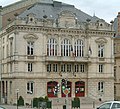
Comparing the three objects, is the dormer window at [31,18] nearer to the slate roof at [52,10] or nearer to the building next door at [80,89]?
the slate roof at [52,10]

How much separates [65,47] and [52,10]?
26.8 feet

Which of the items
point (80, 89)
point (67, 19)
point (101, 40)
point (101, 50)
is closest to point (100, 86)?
point (80, 89)

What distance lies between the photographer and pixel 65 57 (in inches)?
3022

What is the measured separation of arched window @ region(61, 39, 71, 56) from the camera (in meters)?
77.4

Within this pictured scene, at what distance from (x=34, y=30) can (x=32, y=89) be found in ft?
34.2

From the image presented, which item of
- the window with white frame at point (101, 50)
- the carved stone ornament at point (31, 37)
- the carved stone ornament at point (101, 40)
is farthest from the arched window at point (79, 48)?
the carved stone ornament at point (31, 37)

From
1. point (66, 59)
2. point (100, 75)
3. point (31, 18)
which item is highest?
point (31, 18)

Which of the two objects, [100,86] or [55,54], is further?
[100,86]

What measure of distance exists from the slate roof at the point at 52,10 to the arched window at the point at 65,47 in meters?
5.03

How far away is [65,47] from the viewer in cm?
7756

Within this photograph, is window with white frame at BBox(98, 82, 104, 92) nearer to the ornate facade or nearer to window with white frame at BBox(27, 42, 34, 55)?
the ornate facade

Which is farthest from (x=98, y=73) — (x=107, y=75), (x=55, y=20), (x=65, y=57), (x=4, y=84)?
(x=4, y=84)

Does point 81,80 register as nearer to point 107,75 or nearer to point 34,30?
point 107,75

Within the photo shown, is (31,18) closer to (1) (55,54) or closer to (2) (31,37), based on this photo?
(2) (31,37)
